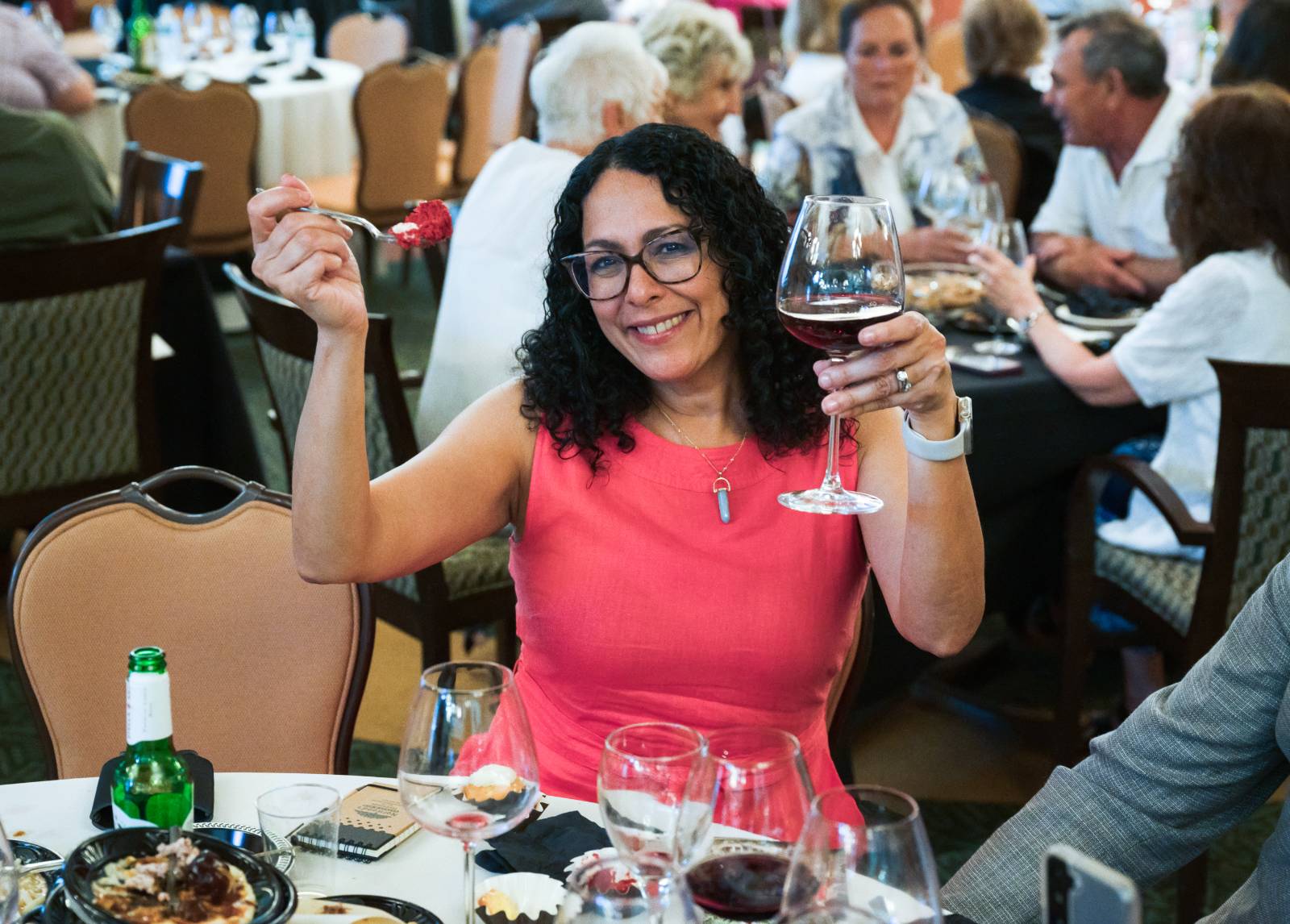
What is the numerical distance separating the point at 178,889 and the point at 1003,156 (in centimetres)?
442

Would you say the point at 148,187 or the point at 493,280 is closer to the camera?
the point at 493,280

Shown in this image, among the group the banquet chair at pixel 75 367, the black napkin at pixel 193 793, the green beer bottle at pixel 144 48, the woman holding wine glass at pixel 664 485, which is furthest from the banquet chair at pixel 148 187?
the black napkin at pixel 193 793

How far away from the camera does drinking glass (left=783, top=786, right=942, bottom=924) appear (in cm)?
89

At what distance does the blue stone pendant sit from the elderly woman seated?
3.69 meters

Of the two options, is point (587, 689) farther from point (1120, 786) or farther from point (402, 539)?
point (1120, 786)

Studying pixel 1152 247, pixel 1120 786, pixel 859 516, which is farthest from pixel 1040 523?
pixel 1120 786

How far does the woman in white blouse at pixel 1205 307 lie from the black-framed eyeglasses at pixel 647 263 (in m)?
1.36

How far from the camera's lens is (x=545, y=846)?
1.28 metres

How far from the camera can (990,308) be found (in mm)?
3170

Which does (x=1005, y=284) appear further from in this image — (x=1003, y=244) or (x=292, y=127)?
(x=292, y=127)

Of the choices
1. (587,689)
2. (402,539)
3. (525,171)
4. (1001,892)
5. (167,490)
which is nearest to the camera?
(1001,892)

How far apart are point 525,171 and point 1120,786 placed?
1985 mm

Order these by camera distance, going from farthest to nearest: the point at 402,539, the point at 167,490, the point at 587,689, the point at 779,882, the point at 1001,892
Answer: the point at 167,490 < the point at 587,689 < the point at 402,539 < the point at 1001,892 < the point at 779,882

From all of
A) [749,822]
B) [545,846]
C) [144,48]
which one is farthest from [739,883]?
[144,48]
